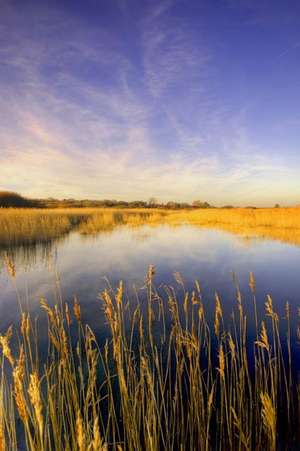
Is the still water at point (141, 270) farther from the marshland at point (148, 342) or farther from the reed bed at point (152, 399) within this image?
the reed bed at point (152, 399)

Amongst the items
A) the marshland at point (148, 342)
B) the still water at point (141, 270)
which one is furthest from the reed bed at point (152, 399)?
the still water at point (141, 270)

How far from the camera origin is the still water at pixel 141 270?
689cm

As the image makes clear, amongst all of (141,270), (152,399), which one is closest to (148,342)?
(152,399)

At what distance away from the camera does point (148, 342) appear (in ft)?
16.1

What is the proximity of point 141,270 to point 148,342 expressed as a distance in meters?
5.07

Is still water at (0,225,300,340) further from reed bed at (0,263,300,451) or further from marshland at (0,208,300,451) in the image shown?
reed bed at (0,263,300,451)

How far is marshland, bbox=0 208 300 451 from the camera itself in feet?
8.13

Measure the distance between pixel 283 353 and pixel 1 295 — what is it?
22.3 feet

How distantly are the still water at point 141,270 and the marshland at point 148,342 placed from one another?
54mm

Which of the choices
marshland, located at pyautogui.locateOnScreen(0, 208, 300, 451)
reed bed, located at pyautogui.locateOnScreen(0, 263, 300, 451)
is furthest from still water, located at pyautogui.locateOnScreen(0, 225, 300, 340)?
reed bed, located at pyautogui.locateOnScreen(0, 263, 300, 451)

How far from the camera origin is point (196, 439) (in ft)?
9.59

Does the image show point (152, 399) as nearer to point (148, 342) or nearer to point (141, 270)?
point (148, 342)

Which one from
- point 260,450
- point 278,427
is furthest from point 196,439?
point 278,427

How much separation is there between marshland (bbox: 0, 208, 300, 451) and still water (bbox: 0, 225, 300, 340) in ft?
0.18
